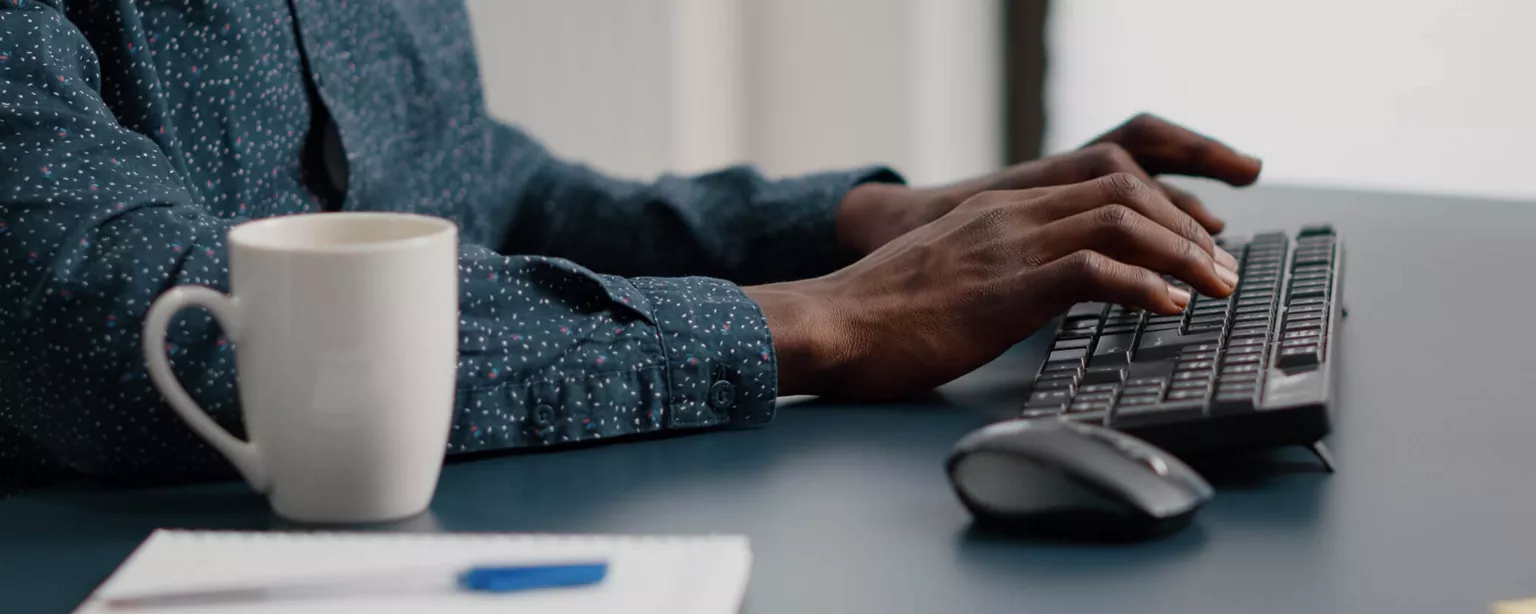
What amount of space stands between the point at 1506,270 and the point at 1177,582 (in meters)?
0.66

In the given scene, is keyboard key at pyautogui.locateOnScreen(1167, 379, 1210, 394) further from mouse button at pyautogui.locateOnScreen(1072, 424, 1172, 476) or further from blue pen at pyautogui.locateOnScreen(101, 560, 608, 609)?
blue pen at pyautogui.locateOnScreen(101, 560, 608, 609)

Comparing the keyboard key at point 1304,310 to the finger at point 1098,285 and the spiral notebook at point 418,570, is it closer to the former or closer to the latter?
the finger at point 1098,285

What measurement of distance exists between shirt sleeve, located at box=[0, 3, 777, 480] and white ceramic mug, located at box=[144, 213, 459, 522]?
0.18 feet

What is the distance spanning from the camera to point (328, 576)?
45 centimetres

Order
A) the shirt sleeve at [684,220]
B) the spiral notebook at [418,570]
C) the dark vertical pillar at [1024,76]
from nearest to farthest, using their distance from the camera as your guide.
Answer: the spiral notebook at [418,570]
the shirt sleeve at [684,220]
the dark vertical pillar at [1024,76]

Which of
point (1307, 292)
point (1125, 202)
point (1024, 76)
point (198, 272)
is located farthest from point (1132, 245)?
point (1024, 76)

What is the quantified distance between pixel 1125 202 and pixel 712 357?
0.21m

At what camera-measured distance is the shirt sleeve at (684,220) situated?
3.39ft

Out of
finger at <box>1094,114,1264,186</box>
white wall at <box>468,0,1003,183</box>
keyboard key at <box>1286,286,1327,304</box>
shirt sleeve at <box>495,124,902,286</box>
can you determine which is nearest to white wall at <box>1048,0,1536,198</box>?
white wall at <box>468,0,1003,183</box>

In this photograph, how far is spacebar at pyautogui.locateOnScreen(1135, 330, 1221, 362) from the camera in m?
0.65

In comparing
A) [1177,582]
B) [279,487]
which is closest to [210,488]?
[279,487]

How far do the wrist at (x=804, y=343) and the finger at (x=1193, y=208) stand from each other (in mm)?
321

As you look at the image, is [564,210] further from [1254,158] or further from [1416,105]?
[1416,105]

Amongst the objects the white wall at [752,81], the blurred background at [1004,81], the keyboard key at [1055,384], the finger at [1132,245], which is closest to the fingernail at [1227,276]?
the finger at [1132,245]
